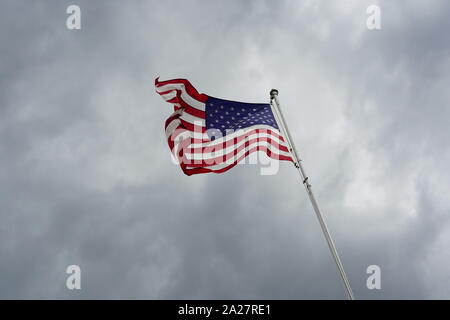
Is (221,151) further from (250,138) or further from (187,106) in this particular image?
(187,106)

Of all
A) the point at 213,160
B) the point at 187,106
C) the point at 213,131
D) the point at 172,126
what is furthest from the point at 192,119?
the point at 213,160

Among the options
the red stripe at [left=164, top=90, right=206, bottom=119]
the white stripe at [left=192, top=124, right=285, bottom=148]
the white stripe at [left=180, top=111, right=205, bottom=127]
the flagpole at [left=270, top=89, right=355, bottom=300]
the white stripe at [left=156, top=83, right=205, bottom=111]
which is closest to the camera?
the flagpole at [left=270, top=89, right=355, bottom=300]

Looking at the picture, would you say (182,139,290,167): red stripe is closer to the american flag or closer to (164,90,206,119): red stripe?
the american flag

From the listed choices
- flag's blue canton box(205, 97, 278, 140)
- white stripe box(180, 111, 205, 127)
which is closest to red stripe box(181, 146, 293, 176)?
flag's blue canton box(205, 97, 278, 140)

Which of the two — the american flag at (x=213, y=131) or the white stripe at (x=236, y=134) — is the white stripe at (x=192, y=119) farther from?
the white stripe at (x=236, y=134)

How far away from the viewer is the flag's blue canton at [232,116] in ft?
63.1

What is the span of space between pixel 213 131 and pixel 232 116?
1387mm

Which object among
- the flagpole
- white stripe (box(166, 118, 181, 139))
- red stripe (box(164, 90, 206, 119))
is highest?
red stripe (box(164, 90, 206, 119))

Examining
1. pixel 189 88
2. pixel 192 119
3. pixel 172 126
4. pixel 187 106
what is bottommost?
pixel 172 126

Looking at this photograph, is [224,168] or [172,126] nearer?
[224,168]

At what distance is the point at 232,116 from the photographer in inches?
770

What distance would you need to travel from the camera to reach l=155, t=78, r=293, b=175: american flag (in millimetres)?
18547

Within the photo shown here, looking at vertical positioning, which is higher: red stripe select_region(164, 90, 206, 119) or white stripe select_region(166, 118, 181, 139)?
red stripe select_region(164, 90, 206, 119)
